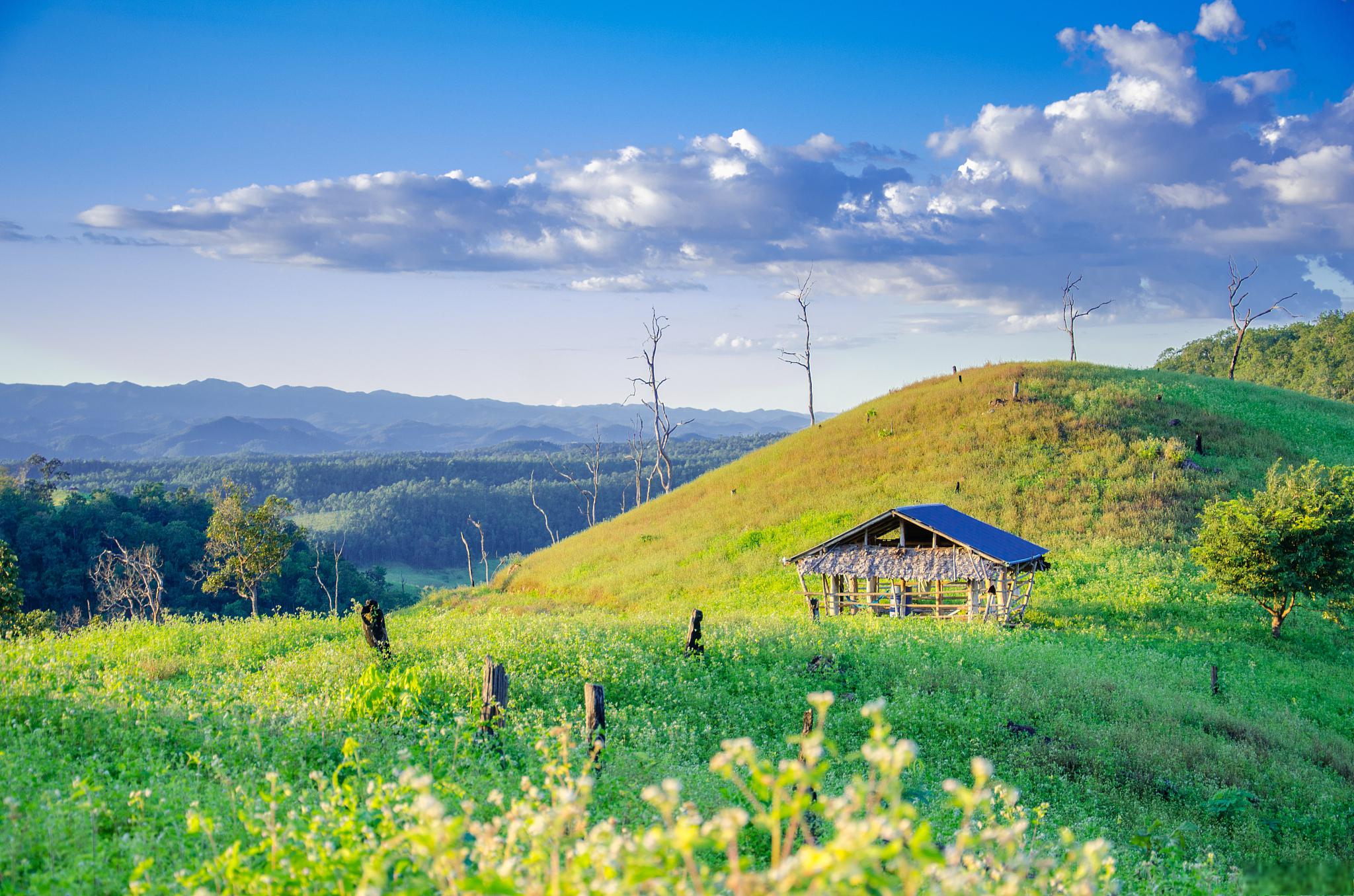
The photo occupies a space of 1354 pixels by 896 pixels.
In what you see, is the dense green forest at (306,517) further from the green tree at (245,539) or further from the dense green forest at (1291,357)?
the dense green forest at (1291,357)

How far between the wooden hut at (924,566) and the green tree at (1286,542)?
5763 millimetres

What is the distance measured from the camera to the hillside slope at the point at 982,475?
126 feet

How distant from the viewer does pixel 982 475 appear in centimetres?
4378

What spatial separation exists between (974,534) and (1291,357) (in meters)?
119

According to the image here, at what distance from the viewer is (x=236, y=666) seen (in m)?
14.6

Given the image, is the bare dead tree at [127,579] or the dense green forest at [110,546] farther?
the dense green forest at [110,546]

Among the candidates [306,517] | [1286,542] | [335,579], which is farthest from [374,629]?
[306,517]

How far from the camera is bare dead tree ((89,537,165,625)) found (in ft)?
188

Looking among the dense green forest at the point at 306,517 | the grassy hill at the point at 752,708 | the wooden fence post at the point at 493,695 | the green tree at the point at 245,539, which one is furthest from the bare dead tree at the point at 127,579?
the wooden fence post at the point at 493,695

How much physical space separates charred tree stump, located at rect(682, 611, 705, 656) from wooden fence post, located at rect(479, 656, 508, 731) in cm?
750

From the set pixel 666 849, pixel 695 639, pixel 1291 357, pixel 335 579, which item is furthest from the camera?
pixel 1291 357

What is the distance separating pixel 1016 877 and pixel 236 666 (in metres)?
15.3

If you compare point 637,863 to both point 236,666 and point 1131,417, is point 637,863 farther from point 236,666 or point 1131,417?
point 1131,417

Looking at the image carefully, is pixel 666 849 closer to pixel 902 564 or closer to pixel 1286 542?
pixel 902 564
